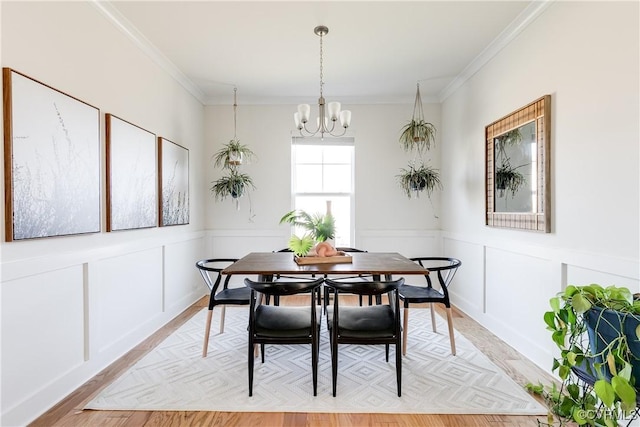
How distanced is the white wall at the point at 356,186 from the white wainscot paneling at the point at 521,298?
150 centimetres

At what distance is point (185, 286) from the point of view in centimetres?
417

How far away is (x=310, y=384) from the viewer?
237cm

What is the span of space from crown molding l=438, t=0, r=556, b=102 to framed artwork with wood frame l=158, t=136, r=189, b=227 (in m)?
3.29

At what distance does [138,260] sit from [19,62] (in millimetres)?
1724

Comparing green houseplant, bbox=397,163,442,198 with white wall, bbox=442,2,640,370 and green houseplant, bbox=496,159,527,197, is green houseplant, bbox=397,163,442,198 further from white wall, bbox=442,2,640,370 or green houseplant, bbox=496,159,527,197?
green houseplant, bbox=496,159,527,197

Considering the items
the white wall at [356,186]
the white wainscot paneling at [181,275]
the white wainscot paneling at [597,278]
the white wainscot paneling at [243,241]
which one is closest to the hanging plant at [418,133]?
the white wall at [356,186]

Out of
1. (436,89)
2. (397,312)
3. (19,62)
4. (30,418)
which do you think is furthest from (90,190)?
(436,89)

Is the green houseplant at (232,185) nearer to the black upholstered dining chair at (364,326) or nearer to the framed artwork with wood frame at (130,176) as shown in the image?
the framed artwork with wood frame at (130,176)

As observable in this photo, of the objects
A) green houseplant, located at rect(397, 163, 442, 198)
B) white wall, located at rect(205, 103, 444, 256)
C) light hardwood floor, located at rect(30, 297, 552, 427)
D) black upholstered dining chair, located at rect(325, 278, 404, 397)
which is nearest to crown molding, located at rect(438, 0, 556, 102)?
white wall, located at rect(205, 103, 444, 256)

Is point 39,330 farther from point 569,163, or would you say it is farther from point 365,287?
point 569,163

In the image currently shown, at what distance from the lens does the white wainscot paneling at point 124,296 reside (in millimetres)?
2523

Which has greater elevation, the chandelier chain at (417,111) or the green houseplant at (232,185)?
the chandelier chain at (417,111)

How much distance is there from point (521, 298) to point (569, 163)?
3.83 ft

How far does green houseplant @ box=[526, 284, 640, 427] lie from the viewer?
1.08 metres
